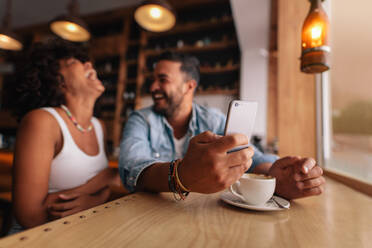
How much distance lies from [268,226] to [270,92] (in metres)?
3.65

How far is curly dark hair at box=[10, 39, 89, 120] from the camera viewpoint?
1.19m

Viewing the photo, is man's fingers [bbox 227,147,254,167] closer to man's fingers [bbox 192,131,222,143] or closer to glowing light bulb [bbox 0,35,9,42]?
man's fingers [bbox 192,131,222,143]

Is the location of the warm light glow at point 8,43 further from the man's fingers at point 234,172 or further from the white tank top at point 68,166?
the man's fingers at point 234,172

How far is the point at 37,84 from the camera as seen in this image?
1.20 meters

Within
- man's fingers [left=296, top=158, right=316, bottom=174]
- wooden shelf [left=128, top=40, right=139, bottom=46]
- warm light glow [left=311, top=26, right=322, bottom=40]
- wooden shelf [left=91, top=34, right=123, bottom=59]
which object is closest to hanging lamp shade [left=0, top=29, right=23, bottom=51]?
wooden shelf [left=91, top=34, right=123, bottom=59]

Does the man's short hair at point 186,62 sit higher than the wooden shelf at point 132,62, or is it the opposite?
the wooden shelf at point 132,62

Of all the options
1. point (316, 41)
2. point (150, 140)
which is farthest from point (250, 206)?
point (150, 140)

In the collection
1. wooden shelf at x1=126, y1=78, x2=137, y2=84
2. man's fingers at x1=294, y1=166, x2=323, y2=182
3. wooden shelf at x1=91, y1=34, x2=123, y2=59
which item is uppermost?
wooden shelf at x1=91, y1=34, x2=123, y2=59

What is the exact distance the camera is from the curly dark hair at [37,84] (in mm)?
1188

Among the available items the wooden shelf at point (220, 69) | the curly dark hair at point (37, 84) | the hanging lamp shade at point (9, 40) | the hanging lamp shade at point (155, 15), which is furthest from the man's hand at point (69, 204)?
the wooden shelf at point (220, 69)

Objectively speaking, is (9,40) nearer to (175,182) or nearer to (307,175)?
(175,182)

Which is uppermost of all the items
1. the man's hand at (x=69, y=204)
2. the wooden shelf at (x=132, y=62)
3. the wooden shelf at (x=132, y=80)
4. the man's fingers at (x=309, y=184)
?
the wooden shelf at (x=132, y=62)

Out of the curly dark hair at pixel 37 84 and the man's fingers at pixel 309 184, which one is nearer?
the man's fingers at pixel 309 184

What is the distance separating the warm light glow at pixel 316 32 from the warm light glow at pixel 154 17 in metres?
1.48
